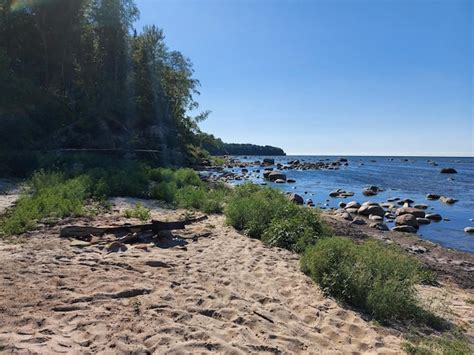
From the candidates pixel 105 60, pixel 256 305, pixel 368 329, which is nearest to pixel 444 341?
pixel 368 329

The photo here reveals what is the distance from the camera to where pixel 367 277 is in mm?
6359

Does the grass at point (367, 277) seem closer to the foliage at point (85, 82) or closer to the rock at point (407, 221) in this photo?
the rock at point (407, 221)

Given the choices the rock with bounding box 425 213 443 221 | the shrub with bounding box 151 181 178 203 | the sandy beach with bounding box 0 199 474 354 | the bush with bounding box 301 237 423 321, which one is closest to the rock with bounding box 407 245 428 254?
the sandy beach with bounding box 0 199 474 354

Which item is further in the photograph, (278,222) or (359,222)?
(359,222)

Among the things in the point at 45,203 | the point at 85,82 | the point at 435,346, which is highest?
the point at 85,82

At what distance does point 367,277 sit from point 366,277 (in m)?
0.03

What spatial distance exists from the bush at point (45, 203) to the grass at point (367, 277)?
23.0 feet

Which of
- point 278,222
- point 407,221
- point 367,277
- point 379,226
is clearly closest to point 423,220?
point 407,221

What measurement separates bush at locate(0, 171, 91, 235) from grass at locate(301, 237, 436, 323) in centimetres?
701

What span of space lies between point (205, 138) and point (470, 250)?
111 ft

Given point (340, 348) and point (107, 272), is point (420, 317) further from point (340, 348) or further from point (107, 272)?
point (107, 272)

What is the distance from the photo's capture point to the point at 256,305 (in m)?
5.59

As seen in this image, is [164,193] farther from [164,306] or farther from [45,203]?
[164,306]

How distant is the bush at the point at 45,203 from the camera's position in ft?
29.4
